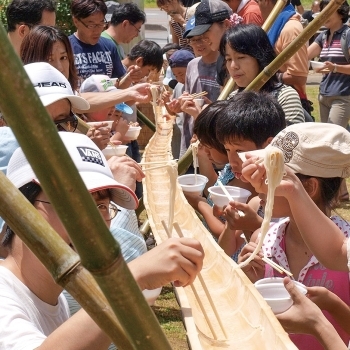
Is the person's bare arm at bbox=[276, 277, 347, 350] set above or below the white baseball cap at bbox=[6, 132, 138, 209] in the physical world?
below

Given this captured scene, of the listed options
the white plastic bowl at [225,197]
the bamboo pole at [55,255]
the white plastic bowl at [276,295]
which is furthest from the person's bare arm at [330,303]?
the bamboo pole at [55,255]

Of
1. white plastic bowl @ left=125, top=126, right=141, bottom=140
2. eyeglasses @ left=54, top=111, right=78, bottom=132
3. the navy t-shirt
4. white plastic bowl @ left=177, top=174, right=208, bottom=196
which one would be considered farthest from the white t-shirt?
the navy t-shirt

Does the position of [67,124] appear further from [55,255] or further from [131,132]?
[55,255]

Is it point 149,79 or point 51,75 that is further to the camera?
point 149,79

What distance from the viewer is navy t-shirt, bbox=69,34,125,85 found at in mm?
6621

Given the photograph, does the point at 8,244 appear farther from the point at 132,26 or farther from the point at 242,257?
the point at 132,26

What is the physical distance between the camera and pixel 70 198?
2.63 ft

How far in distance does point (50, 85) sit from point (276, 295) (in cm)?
171

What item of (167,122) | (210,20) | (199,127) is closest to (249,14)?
(210,20)

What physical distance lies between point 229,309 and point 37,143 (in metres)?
2.57

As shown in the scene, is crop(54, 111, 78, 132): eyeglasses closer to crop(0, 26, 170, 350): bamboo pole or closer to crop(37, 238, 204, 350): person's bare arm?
crop(37, 238, 204, 350): person's bare arm

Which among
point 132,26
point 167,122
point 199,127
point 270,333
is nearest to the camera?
point 270,333

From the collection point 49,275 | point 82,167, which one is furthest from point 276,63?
point 49,275

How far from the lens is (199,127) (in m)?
4.29
